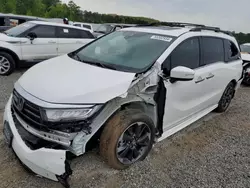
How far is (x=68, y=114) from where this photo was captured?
258 centimetres

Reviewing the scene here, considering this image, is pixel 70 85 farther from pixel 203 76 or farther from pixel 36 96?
pixel 203 76

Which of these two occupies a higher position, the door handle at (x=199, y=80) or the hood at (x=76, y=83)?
the hood at (x=76, y=83)

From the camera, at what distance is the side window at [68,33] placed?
8234 millimetres

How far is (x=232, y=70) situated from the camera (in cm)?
497

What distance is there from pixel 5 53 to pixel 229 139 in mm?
5833

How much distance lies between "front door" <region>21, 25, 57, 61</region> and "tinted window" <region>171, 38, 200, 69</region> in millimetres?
5071

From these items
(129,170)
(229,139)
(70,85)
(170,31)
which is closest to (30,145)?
(70,85)

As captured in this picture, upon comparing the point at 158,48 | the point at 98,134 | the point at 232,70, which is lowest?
the point at 98,134

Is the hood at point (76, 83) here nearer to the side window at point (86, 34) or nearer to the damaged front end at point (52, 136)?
the damaged front end at point (52, 136)

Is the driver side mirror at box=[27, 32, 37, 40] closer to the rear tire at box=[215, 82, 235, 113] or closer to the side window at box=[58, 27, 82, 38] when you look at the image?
the side window at box=[58, 27, 82, 38]

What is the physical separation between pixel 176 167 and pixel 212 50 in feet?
6.82

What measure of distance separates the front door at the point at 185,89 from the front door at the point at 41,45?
507cm

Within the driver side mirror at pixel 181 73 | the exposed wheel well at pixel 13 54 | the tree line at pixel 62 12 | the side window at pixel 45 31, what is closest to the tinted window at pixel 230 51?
the driver side mirror at pixel 181 73

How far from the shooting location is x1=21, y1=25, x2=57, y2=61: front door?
737 cm
